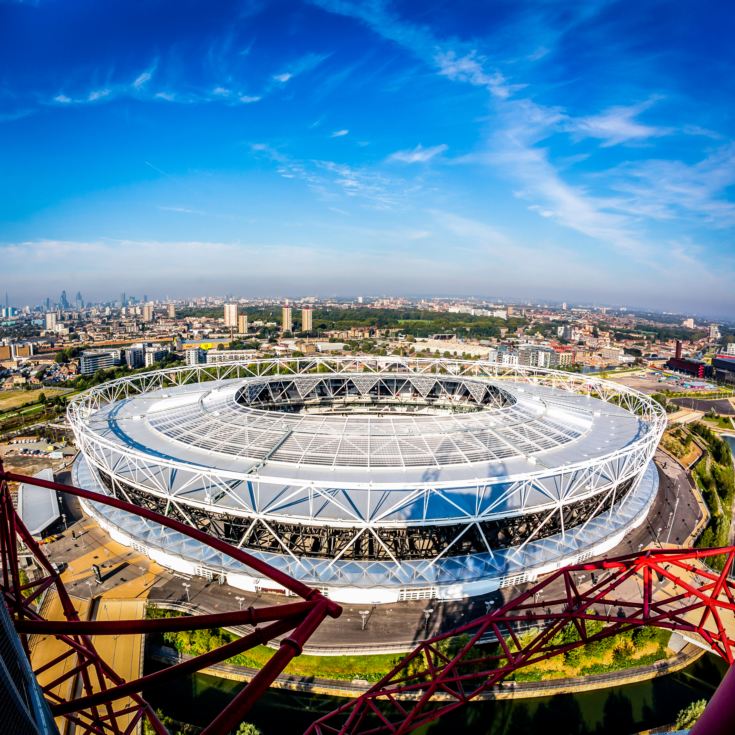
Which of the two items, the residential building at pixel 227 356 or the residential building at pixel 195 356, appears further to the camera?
the residential building at pixel 195 356

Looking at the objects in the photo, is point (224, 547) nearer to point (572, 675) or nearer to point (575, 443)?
point (572, 675)

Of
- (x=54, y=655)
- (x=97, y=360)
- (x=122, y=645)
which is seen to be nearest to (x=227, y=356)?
(x=97, y=360)

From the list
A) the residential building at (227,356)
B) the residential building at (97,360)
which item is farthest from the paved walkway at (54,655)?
the residential building at (97,360)

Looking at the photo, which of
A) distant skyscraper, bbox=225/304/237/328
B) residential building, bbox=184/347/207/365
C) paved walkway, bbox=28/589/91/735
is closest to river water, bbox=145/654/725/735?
paved walkway, bbox=28/589/91/735

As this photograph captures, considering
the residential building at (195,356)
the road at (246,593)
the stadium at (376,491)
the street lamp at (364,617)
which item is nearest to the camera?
the road at (246,593)

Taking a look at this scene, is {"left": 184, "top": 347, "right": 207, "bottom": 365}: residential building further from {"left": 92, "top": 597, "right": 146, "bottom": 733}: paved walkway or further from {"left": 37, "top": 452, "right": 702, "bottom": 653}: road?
{"left": 92, "top": 597, "right": 146, "bottom": 733}: paved walkway

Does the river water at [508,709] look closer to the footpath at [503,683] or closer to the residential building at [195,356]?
the footpath at [503,683]

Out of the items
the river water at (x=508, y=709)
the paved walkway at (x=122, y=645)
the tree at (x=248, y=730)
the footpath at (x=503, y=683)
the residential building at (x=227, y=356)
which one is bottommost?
the river water at (x=508, y=709)
